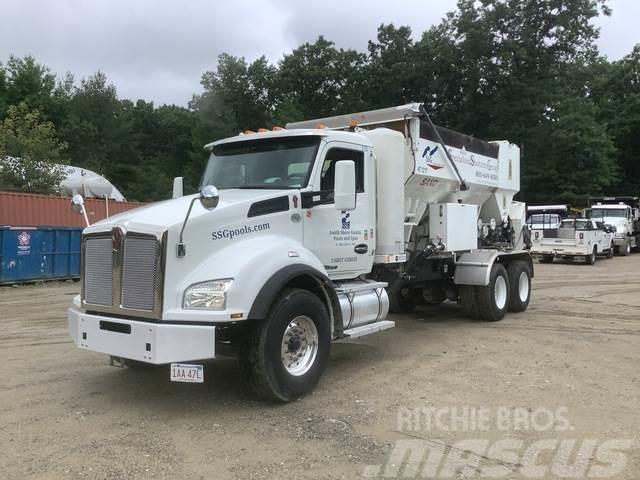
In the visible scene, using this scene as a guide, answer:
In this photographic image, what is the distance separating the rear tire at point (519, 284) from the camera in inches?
443

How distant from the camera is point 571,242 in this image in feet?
77.9

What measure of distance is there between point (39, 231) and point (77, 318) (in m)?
13.0

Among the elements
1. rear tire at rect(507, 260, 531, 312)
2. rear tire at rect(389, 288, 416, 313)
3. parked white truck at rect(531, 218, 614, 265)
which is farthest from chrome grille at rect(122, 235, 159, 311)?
parked white truck at rect(531, 218, 614, 265)

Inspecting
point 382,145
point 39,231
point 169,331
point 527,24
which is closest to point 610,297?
point 382,145

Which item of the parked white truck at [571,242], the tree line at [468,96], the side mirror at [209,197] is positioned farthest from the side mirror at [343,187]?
the tree line at [468,96]

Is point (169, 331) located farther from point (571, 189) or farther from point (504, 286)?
point (571, 189)

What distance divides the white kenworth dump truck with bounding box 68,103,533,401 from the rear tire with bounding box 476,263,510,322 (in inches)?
38.2

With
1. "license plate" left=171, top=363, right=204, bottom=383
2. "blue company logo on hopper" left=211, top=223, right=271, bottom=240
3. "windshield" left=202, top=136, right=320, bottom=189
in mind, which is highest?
"windshield" left=202, top=136, right=320, bottom=189

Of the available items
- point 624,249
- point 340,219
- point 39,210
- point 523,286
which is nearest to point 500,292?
point 523,286

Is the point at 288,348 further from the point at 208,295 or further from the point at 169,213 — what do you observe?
the point at 169,213

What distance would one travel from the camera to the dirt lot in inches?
171

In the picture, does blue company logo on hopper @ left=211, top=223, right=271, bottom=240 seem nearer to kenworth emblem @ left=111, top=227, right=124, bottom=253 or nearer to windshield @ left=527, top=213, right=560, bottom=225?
kenworth emblem @ left=111, top=227, right=124, bottom=253

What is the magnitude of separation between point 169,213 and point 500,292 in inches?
280

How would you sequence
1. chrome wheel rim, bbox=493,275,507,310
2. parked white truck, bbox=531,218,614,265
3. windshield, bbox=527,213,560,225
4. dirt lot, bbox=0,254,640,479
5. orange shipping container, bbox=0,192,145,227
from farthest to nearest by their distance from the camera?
windshield, bbox=527,213,560,225, parked white truck, bbox=531,218,614,265, orange shipping container, bbox=0,192,145,227, chrome wheel rim, bbox=493,275,507,310, dirt lot, bbox=0,254,640,479
